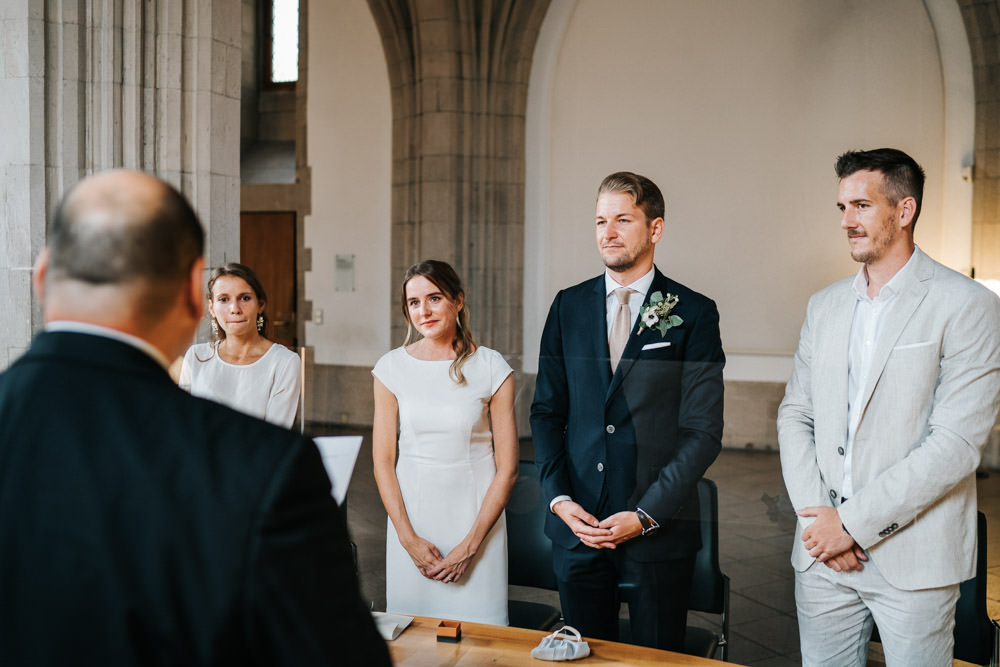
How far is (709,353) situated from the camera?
2.48 meters

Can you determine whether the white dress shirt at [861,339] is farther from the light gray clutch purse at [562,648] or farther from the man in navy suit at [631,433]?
the light gray clutch purse at [562,648]

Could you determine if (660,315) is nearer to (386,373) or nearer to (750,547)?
(386,373)

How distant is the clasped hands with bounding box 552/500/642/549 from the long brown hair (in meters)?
0.55

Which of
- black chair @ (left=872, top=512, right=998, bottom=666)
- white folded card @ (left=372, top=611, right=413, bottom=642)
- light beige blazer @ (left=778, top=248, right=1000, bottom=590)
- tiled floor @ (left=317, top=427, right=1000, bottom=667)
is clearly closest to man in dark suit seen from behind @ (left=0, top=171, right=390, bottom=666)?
white folded card @ (left=372, top=611, right=413, bottom=642)

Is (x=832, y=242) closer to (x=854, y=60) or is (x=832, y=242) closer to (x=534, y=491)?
(x=854, y=60)

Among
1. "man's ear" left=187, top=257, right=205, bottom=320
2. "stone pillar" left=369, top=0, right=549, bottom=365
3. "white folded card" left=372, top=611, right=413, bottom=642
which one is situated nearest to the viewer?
"man's ear" left=187, top=257, right=205, bottom=320

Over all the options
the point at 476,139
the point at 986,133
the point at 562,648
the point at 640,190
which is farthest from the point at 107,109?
the point at 986,133

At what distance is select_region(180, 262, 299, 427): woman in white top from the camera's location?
9.32 feet

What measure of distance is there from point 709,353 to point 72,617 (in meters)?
1.97

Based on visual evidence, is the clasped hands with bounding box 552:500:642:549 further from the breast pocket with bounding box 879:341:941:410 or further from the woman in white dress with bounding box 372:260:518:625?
the breast pocket with bounding box 879:341:941:410

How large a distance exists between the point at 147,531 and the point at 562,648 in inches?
48.4

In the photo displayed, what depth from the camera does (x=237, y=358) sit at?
2.88m

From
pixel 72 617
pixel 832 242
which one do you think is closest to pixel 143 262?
pixel 72 617

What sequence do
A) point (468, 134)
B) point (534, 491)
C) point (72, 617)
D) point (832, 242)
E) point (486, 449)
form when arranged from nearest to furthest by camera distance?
point (72, 617) < point (486, 449) < point (534, 491) < point (832, 242) < point (468, 134)
